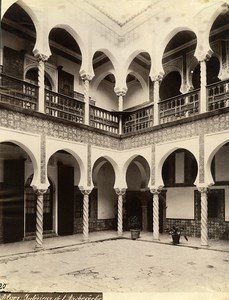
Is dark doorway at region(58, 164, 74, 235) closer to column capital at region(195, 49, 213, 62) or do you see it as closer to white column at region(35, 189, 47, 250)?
white column at region(35, 189, 47, 250)

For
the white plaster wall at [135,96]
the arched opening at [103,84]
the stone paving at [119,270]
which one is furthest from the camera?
the white plaster wall at [135,96]

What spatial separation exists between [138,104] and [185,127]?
495 cm

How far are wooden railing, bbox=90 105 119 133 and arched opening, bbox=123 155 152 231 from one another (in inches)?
95.8

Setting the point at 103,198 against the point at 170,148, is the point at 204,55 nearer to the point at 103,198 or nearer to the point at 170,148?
the point at 170,148

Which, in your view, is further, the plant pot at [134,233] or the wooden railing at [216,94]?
the plant pot at [134,233]

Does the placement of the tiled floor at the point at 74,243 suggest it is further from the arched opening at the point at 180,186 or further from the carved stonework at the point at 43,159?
the carved stonework at the point at 43,159

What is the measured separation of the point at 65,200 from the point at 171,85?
7.70 metres

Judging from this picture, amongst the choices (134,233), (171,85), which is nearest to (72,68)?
(171,85)

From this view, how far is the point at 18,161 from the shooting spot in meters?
11.6

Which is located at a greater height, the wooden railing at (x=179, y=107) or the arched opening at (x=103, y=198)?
the wooden railing at (x=179, y=107)

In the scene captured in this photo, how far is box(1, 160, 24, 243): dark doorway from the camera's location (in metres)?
11.1

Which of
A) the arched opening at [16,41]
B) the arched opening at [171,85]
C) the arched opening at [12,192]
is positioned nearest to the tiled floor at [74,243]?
the arched opening at [12,192]

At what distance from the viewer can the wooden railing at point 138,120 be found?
1258cm

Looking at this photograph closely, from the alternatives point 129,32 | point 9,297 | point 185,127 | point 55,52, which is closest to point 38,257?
point 9,297
